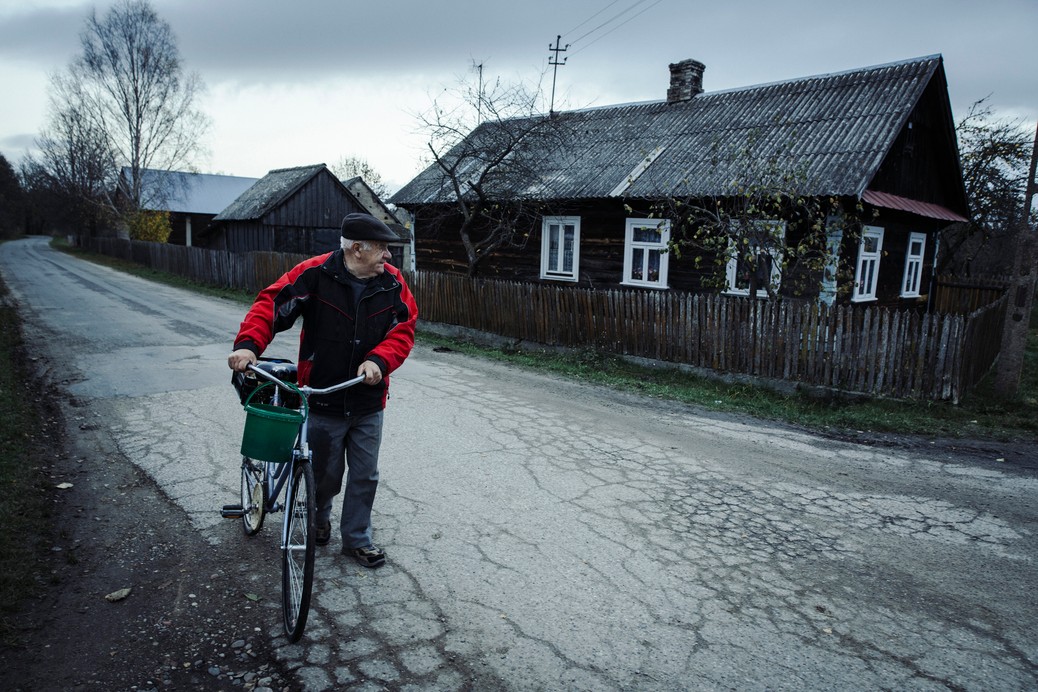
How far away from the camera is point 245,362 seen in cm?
308

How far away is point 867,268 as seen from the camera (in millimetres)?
12820

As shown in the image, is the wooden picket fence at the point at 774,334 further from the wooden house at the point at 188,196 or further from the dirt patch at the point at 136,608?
the wooden house at the point at 188,196

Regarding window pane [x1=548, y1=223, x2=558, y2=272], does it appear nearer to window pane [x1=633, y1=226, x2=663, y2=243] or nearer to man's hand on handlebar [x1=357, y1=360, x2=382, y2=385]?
window pane [x1=633, y1=226, x2=663, y2=243]

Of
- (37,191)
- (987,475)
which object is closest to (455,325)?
(987,475)

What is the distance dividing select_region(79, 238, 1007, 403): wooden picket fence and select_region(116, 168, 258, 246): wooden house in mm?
35681

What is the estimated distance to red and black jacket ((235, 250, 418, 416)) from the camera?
3.39m

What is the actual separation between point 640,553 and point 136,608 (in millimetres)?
2709

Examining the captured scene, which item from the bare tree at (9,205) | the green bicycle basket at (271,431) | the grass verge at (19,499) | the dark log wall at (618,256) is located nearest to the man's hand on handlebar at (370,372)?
the green bicycle basket at (271,431)

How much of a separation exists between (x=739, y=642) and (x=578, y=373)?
6727 mm

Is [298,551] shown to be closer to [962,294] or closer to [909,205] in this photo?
[909,205]

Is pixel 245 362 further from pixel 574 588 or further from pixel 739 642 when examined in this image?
pixel 739 642

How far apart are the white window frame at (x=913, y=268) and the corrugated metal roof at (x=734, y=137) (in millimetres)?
3463

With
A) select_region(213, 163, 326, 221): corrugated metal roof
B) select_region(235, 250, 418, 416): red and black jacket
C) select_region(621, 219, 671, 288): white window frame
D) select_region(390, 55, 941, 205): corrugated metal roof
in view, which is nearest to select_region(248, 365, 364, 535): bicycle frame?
select_region(235, 250, 418, 416): red and black jacket

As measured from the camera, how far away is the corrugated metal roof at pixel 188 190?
41.1 m
